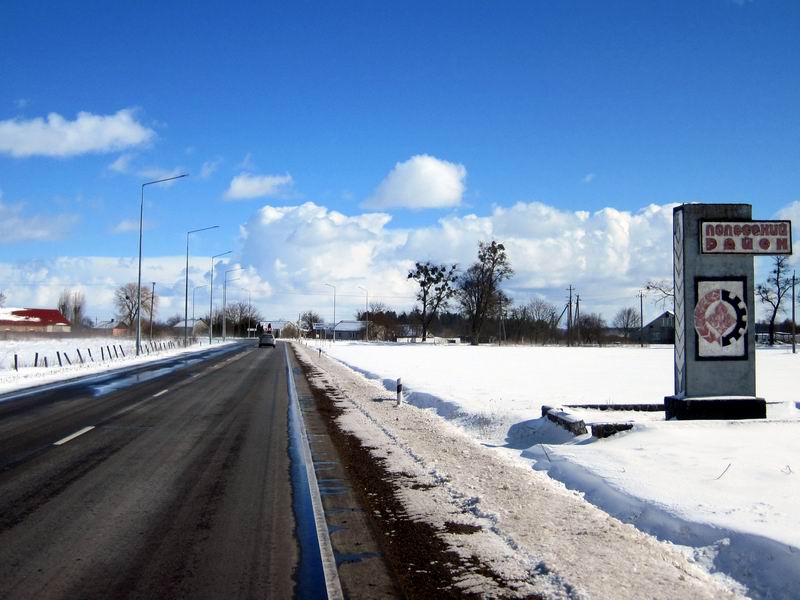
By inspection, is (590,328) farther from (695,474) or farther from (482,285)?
(695,474)

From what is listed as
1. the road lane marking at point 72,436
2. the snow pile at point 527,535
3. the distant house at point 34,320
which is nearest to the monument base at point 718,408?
the snow pile at point 527,535

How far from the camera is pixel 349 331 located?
192m

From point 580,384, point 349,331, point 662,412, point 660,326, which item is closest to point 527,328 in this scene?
point 660,326

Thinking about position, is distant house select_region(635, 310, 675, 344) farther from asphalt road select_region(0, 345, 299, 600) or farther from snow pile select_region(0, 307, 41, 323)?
asphalt road select_region(0, 345, 299, 600)

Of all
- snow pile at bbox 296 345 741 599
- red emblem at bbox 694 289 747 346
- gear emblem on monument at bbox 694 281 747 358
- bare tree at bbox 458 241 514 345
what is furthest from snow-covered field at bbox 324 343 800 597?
bare tree at bbox 458 241 514 345

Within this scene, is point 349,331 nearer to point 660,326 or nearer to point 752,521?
point 660,326

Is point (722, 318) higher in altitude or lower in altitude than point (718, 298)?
lower

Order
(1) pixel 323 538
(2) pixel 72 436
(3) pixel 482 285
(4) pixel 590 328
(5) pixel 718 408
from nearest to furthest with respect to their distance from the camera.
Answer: (1) pixel 323 538, (2) pixel 72 436, (5) pixel 718 408, (3) pixel 482 285, (4) pixel 590 328

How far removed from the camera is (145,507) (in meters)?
7.63

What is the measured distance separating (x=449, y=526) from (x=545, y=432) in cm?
640

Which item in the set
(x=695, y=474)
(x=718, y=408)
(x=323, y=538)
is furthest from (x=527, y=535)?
(x=718, y=408)

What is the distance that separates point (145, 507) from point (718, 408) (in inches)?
407

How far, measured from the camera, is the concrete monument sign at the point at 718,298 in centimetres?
1371

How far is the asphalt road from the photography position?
5473mm
